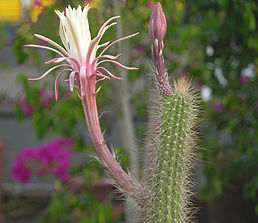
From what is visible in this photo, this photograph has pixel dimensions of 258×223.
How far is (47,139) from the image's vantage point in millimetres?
4738

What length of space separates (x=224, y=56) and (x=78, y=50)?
1.46m

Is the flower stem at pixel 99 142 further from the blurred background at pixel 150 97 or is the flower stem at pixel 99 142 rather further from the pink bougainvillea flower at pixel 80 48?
the blurred background at pixel 150 97

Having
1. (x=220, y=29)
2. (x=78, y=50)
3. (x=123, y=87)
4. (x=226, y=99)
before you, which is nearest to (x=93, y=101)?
(x=78, y=50)

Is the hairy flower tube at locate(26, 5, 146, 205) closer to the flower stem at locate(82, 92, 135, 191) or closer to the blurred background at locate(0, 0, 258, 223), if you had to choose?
the flower stem at locate(82, 92, 135, 191)

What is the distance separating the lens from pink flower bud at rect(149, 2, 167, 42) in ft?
1.83

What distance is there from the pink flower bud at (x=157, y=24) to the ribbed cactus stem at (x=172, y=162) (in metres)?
0.12

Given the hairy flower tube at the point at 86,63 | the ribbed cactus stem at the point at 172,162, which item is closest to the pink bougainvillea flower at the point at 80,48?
the hairy flower tube at the point at 86,63

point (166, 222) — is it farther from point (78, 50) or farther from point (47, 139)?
point (47, 139)

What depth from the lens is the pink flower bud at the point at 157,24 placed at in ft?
1.83

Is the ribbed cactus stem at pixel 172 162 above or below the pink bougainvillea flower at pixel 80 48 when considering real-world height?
below

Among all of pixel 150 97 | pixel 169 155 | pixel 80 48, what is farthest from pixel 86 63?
pixel 150 97

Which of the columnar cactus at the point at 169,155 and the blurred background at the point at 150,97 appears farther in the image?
the blurred background at the point at 150,97

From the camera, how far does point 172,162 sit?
617mm

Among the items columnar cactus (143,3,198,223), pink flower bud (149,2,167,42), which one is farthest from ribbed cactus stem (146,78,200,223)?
pink flower bud (149,2,167,42)
